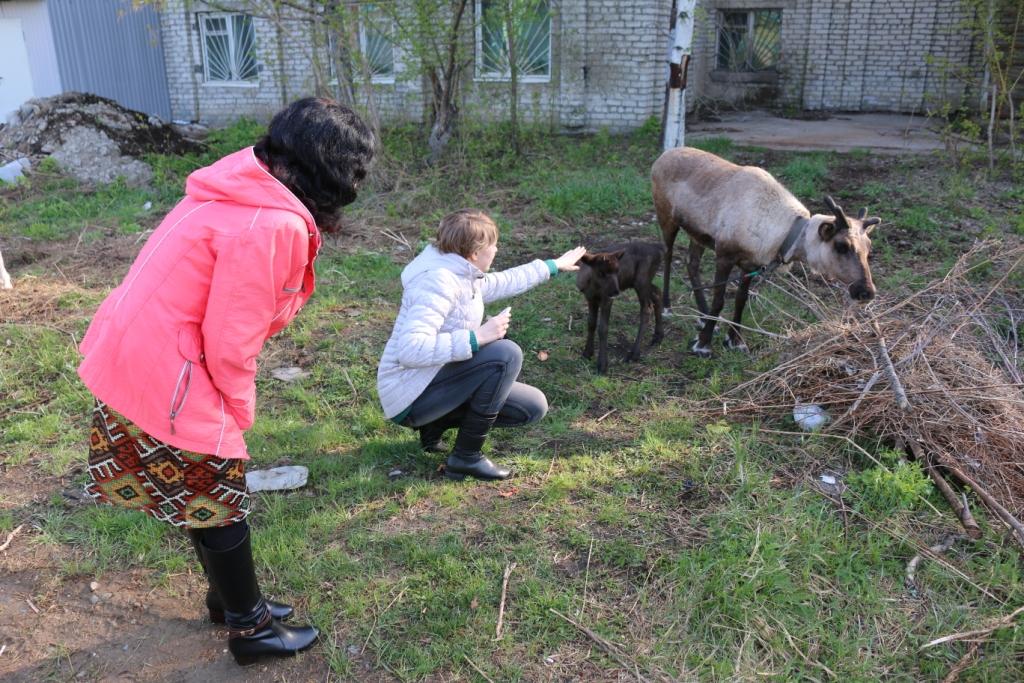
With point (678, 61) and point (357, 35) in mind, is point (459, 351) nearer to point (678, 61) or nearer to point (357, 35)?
point (678, 61)

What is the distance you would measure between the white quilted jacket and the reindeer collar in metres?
2.41

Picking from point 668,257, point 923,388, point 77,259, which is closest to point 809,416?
point 923,388

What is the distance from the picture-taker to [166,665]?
9.95 feet

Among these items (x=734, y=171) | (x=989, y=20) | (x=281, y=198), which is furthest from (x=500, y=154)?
(x=281, y=198)

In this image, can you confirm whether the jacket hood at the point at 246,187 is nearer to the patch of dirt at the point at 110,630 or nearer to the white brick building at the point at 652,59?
the patch of dirt at the point at 110,630

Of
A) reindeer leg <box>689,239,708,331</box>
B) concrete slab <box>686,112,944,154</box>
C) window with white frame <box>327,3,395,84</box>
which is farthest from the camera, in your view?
concrete slab <box>686,112,944,154</box>

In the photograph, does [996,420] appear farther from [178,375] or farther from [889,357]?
[178,375]

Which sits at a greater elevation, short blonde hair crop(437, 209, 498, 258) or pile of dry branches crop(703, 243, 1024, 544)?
short blonde hair crop(437, 209, 498, 258)

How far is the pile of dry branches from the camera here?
401 cm

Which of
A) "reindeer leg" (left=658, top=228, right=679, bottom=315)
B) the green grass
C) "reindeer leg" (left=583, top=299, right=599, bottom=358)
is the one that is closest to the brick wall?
"reindeer leg" (left=658, top=228, right=679, bottom=315)

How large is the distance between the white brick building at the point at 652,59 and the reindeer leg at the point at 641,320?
9382 mm

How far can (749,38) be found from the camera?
17469 mm

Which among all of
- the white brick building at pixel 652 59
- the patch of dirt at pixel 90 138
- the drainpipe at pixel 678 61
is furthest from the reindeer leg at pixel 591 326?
the white brick building at pixel 652 59

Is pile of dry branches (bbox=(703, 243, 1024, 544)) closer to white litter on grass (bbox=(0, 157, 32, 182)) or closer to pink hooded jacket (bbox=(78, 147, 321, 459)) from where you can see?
pink hooded jacket (bbox=(78, 147, 321, 459))
